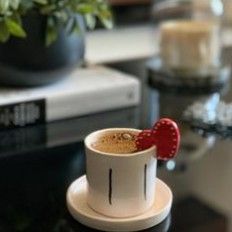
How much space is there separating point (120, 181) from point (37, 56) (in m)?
0.45

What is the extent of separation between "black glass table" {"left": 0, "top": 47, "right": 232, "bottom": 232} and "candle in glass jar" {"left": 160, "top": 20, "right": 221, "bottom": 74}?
174 mm

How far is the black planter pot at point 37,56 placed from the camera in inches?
37.5

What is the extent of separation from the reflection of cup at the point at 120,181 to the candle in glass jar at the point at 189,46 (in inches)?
25.5

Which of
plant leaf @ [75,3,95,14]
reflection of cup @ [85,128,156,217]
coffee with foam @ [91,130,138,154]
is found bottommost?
reflection of cup @ [85,128,156,217]

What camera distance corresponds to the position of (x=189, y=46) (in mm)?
1228

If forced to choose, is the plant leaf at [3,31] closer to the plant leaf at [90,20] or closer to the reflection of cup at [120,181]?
the plant leaf at [90,20]

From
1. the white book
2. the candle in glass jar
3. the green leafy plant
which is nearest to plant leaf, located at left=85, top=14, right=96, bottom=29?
the green leafy plant

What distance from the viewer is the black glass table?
64 cm

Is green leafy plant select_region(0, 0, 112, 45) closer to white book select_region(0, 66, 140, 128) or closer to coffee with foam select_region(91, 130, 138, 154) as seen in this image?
white book select_region(0, 66, 140, 128)

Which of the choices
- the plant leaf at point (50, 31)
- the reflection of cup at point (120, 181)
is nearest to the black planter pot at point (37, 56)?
the plant leaf at point (50, 31)

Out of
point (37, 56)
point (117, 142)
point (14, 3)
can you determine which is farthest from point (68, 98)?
point (117, 142)

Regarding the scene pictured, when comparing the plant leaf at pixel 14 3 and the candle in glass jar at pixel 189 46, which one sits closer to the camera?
the plant leaf at pixel 14 3

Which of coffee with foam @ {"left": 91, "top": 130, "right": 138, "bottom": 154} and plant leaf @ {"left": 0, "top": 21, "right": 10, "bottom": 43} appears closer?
coffee with foam @ {"left": 91, "top": 130, "right": 138, "bottom": 154}

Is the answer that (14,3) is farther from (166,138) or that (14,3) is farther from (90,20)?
(166,138)
